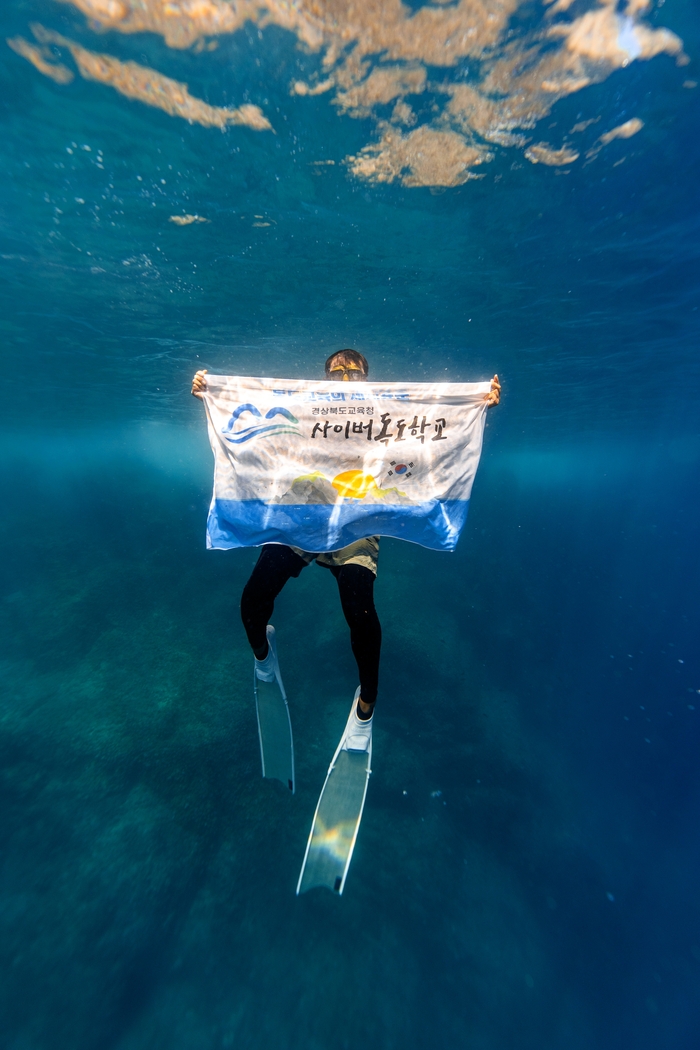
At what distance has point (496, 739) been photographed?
8.48 meters

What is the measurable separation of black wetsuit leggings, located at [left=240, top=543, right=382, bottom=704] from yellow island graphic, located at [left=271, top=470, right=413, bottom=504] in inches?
23.0

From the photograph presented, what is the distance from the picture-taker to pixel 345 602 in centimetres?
344

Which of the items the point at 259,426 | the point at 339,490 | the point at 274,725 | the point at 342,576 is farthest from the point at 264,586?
the point at 274,725

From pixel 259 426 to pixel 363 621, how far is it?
87.0 inches

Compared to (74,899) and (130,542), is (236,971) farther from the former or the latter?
(130,542)

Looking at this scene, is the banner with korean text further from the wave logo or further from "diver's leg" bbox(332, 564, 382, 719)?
"diver's leg" bbox(332, 564, 382, 719)

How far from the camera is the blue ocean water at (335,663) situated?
476 cm

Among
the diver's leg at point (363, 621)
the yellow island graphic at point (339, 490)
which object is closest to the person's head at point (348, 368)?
the yellow island graphic at point (339, 490)

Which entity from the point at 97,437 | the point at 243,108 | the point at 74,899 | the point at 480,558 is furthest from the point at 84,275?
the point at 97,437

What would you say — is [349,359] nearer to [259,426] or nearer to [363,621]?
[259,426]

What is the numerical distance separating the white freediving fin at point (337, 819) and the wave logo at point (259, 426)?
337 centimetres

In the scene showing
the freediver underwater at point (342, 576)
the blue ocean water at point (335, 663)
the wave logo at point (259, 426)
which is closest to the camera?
the freediver underwater at point (342, 576)

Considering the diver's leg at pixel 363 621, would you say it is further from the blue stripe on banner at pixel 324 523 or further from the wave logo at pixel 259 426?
the wave logo at pixel 259 426

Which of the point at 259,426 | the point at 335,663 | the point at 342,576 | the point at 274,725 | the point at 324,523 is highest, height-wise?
the point at 259,426
